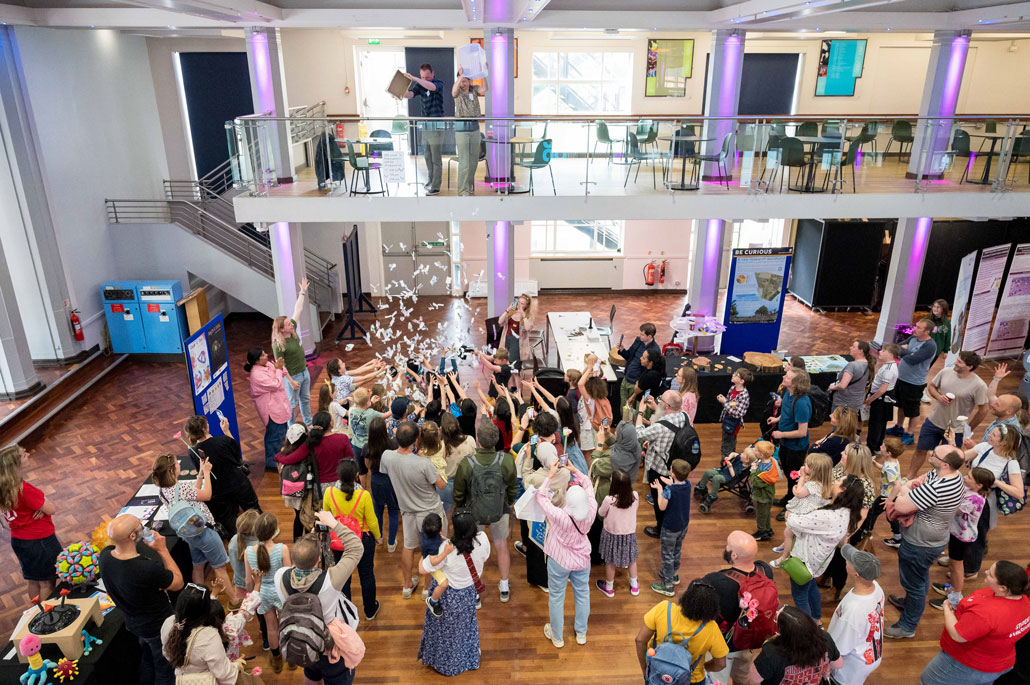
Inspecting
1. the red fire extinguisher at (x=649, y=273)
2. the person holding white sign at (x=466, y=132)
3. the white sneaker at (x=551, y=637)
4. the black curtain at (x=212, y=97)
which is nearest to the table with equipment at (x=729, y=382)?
the person holding white sign at (x=466, y=132)

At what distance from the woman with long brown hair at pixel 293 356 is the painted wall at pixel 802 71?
7.39 metres

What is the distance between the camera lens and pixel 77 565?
4770 mm

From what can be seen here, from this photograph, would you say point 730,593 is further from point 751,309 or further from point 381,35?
point 381,35

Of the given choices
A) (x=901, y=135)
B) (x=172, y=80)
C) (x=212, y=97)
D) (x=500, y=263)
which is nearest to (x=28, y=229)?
(x=172, y=80)

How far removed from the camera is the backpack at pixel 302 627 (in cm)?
375

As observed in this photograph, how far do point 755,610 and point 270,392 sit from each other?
514cm

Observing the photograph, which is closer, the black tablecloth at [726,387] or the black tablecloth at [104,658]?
the black tablecloth at [104,658]

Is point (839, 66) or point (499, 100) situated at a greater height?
point (839, 66)

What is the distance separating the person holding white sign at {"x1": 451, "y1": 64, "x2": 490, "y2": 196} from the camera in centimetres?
913

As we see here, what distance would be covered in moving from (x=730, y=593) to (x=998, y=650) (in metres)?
1.63

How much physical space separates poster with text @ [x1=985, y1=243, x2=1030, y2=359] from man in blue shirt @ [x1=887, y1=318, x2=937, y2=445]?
3.62 meters

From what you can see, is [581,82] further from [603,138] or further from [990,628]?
[990,628]

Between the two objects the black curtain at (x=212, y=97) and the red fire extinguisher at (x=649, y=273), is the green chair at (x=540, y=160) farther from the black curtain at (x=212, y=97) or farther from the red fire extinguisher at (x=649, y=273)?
the black curtain at (x=212, y=97)

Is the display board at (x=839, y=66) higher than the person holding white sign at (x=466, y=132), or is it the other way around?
the display board at (x=839, y=66)
